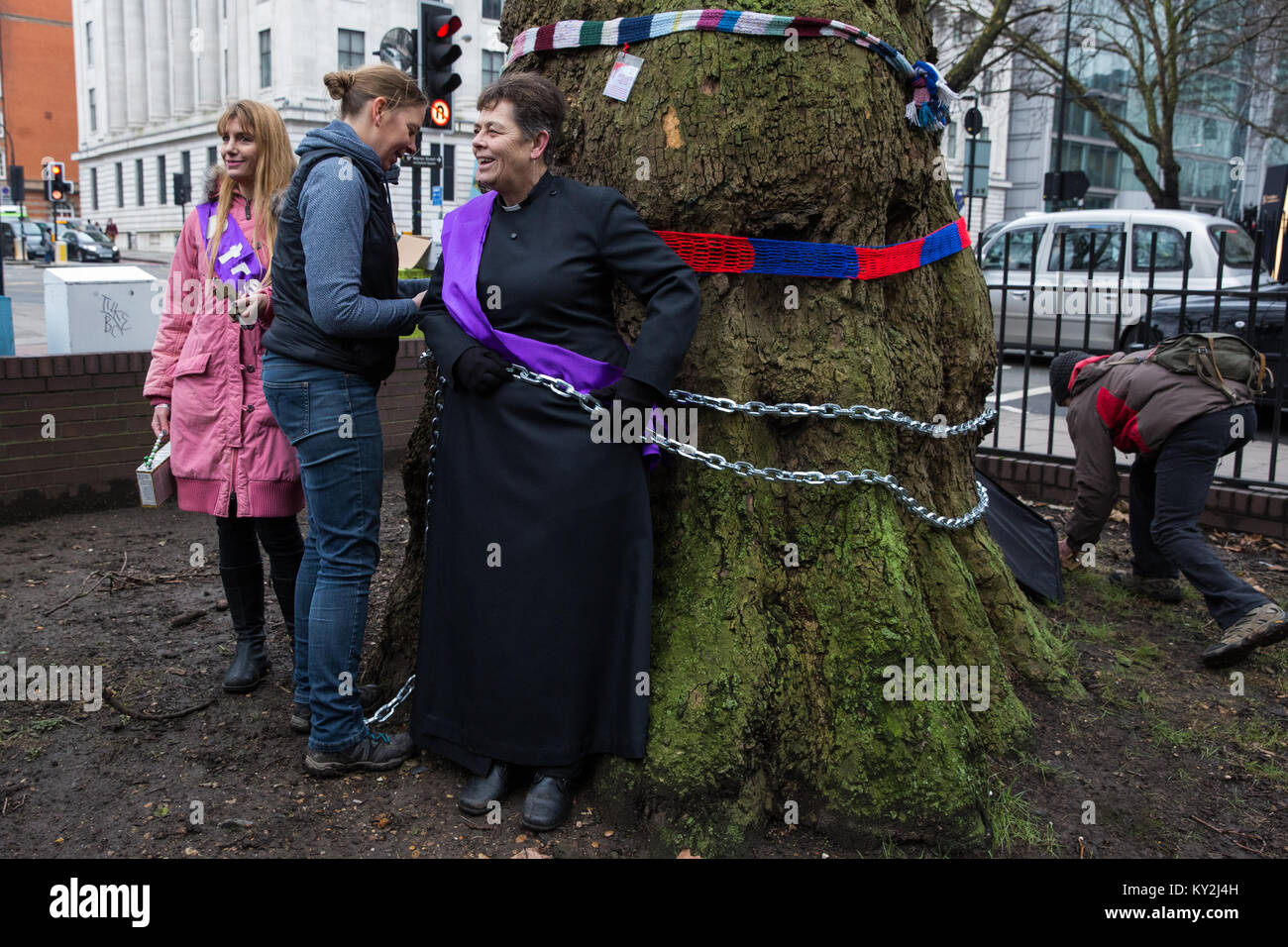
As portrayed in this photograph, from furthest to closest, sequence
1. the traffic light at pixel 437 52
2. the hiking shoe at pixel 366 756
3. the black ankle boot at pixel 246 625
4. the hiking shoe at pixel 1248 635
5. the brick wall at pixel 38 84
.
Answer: the brick wall at pixel 38 84 → the traffic light at pixel 437 52 → the hiking shoe at pixel 1248 635 → the black ankle boot at pixel 246 625 → the hiking shoe at pixel 366 756

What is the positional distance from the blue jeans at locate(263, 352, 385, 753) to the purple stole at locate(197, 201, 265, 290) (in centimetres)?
46

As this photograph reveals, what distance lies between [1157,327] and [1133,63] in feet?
53.0

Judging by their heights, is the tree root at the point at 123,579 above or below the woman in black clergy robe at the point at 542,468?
below

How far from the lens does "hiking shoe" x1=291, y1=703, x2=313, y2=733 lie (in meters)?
3.53

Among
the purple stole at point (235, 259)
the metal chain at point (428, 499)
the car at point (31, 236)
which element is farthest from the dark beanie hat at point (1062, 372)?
the car at point (31, 236)

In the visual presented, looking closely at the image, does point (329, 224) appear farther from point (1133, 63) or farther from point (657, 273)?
point (1133, 63)

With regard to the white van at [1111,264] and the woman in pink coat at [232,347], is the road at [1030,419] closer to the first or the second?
the white van at [1111,264]

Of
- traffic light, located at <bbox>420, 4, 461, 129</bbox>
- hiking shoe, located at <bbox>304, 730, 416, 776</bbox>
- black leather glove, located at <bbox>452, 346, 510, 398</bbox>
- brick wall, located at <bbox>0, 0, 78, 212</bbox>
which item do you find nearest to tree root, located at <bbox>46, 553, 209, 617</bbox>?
hiking shoe, located at <bbox>304, 730, 416, 776</bbox>

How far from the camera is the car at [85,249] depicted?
3741 centimetres

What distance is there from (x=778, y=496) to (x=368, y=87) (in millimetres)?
1726

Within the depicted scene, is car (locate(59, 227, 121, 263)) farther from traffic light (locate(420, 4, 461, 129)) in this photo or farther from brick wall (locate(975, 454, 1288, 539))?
brick wall (locate(975, 454, 1288, 539))

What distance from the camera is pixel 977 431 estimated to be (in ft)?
13.4

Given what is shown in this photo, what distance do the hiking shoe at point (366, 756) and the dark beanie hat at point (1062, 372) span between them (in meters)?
3.52

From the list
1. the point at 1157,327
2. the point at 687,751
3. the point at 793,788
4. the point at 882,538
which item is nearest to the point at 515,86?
the point at 882,538
